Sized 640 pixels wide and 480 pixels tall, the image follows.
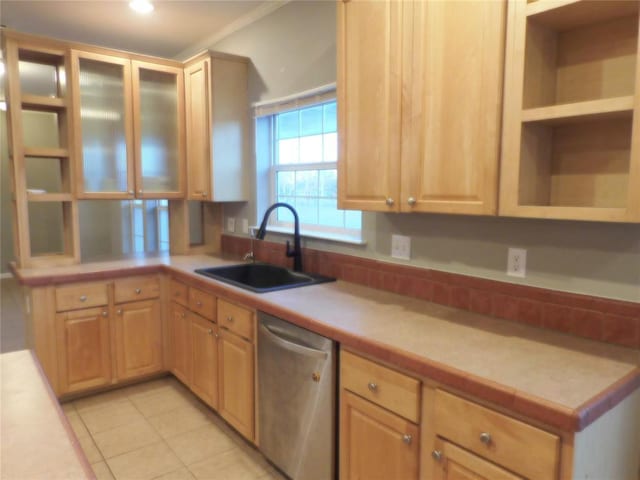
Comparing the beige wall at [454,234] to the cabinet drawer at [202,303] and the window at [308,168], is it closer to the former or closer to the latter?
the window at [308,168]

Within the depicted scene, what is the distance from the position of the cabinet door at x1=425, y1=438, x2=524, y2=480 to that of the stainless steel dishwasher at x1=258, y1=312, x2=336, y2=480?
51 centimetres

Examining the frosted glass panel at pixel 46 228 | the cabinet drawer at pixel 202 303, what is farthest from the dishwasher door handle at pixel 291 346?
the frosted glass panel at pixel 46 228

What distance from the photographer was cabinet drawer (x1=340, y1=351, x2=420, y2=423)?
150 centimetres

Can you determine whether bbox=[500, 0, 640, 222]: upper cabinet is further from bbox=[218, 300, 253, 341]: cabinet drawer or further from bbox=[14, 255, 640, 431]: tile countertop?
bbox=[218, 300, 253, 341]: cabinet drawer

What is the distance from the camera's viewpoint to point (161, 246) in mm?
4887

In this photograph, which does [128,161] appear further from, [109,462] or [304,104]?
[109,462]

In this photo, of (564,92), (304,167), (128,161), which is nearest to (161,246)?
(128,161)

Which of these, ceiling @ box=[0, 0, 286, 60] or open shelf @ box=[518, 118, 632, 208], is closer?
open shelf @ box=[518, 118, 632, 208]

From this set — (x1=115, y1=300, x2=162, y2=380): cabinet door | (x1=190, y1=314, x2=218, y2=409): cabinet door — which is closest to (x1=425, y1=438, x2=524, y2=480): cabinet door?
(x1=190, y1=314, x2=218, y2=409): cabinet door

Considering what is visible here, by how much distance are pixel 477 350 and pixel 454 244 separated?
0.66 m

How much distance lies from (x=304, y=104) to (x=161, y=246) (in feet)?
8.84

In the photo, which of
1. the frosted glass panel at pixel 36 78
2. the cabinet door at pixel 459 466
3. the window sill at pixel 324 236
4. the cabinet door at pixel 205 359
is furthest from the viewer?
the frosted glass panel at pixel 36 78

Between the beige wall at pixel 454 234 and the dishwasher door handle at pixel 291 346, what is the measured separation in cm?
69

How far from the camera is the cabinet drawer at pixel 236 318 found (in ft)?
7.60
